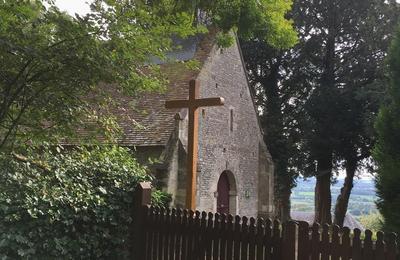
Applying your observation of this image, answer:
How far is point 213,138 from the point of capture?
1725cm

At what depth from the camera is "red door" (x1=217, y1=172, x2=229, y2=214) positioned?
18.0 metres

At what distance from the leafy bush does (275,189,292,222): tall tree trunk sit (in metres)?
18.9

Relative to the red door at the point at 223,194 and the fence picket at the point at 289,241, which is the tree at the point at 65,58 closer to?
the fence picket at the point at 289,241

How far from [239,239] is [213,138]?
1177 cm

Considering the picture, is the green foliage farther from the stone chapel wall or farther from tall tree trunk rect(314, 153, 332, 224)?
the stone chapel wall

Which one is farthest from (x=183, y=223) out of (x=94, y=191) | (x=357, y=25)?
(x=357, y=25)

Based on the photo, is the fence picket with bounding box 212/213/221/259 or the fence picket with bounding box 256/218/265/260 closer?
the fence picket with bounding box 256/218/265/260

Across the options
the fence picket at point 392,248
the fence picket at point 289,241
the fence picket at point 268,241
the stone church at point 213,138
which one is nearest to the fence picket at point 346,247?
the fence picket at point 392,248

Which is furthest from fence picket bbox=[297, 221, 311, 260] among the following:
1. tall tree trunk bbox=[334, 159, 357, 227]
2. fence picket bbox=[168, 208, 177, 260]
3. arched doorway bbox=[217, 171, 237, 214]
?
tall tree trunk bbox=[334, 159, 357, 227]

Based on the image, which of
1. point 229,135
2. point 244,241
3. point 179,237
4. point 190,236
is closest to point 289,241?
point 244,241

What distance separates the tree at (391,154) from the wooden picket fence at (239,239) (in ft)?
7.30

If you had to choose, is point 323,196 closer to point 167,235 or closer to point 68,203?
point 167,235

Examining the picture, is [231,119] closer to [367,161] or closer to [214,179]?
[214,179]

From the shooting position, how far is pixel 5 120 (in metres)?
5.19
